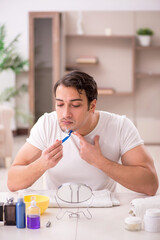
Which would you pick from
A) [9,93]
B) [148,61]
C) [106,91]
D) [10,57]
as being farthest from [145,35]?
[9,93]

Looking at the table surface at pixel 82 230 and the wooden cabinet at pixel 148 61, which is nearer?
the table surface at pixel 82 230

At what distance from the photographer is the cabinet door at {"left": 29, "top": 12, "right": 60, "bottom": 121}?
714 centimetres

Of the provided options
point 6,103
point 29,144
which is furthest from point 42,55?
point 29,144

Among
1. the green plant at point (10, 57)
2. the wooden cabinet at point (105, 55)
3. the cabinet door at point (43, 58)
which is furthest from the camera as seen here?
the green plant at point (10, 57)

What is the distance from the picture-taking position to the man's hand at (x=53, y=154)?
5.83 ft

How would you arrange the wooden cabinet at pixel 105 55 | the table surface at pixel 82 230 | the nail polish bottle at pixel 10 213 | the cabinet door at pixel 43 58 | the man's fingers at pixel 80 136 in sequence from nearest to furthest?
the table surface at pixel 82 230
the nail polish bottle at pixel 10 213
the man's fingers at pixel 80 136
the wooden cabinet at pixel 105 55
the cabinet door at pixel 43 58

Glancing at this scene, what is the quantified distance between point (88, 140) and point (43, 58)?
5.36 meters

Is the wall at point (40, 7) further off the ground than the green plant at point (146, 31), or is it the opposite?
the wall at point (40, 7)

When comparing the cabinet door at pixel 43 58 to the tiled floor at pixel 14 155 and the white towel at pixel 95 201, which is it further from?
the white towel at pixel 95 201

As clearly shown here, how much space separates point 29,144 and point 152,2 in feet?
19.0

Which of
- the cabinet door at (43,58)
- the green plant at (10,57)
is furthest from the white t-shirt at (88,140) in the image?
the green plant at (10,57)

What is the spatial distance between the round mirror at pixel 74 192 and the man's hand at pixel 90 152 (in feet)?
0.99

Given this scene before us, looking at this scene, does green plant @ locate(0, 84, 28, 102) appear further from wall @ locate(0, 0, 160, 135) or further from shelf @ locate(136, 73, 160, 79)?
shelf @ locate(136, 73, 160, 79)

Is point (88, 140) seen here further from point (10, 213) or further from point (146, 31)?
point (146, 31)
